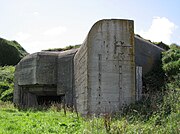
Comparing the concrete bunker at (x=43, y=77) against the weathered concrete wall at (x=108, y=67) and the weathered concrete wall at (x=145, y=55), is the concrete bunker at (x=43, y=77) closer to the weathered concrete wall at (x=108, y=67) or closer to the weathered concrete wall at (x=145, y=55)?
the weathered concrete wall at (x=145, y=55)

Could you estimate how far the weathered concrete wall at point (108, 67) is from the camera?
10.5 m

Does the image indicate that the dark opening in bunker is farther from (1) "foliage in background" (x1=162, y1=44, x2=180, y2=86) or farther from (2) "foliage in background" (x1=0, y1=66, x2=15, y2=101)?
(1) "foliage in background" (x1=162, y1=44, x2=180, y2=86)

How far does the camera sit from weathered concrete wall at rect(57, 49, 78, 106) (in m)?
14.9

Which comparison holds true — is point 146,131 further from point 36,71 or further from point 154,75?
point 36,71

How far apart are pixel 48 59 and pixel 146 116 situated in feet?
31.4

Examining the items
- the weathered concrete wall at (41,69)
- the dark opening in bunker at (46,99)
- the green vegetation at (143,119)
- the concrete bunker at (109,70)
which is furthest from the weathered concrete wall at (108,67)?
the dark opening in bunker at (46,99)

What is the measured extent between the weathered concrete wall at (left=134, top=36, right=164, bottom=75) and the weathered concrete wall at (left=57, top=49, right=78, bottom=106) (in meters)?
3.29

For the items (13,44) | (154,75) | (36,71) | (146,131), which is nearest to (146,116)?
(146,131)

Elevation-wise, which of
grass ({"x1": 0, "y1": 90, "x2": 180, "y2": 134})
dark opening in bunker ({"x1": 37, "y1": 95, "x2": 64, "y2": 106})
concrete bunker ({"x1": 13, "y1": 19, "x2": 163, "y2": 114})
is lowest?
grass ({"x1": 0, "y1": 90, "x2": 180, "y2": 134})

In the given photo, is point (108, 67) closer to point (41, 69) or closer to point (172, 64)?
point (172, 64)

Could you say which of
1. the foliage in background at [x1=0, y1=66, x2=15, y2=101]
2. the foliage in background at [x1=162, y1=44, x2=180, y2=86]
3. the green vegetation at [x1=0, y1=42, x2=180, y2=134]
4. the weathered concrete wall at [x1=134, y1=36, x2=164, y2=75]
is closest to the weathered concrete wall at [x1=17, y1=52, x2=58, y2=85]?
the foliage in background at [x1=0, y1=66, x2=15, y2=101]

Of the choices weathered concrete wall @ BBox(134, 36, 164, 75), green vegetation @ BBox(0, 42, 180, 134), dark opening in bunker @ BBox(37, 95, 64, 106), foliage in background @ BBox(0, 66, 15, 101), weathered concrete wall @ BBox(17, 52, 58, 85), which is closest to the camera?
green vegetation @ BBox(0, 42, 180, 134)

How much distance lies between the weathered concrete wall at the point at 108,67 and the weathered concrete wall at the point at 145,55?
1.95 metres

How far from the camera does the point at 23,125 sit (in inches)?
356
